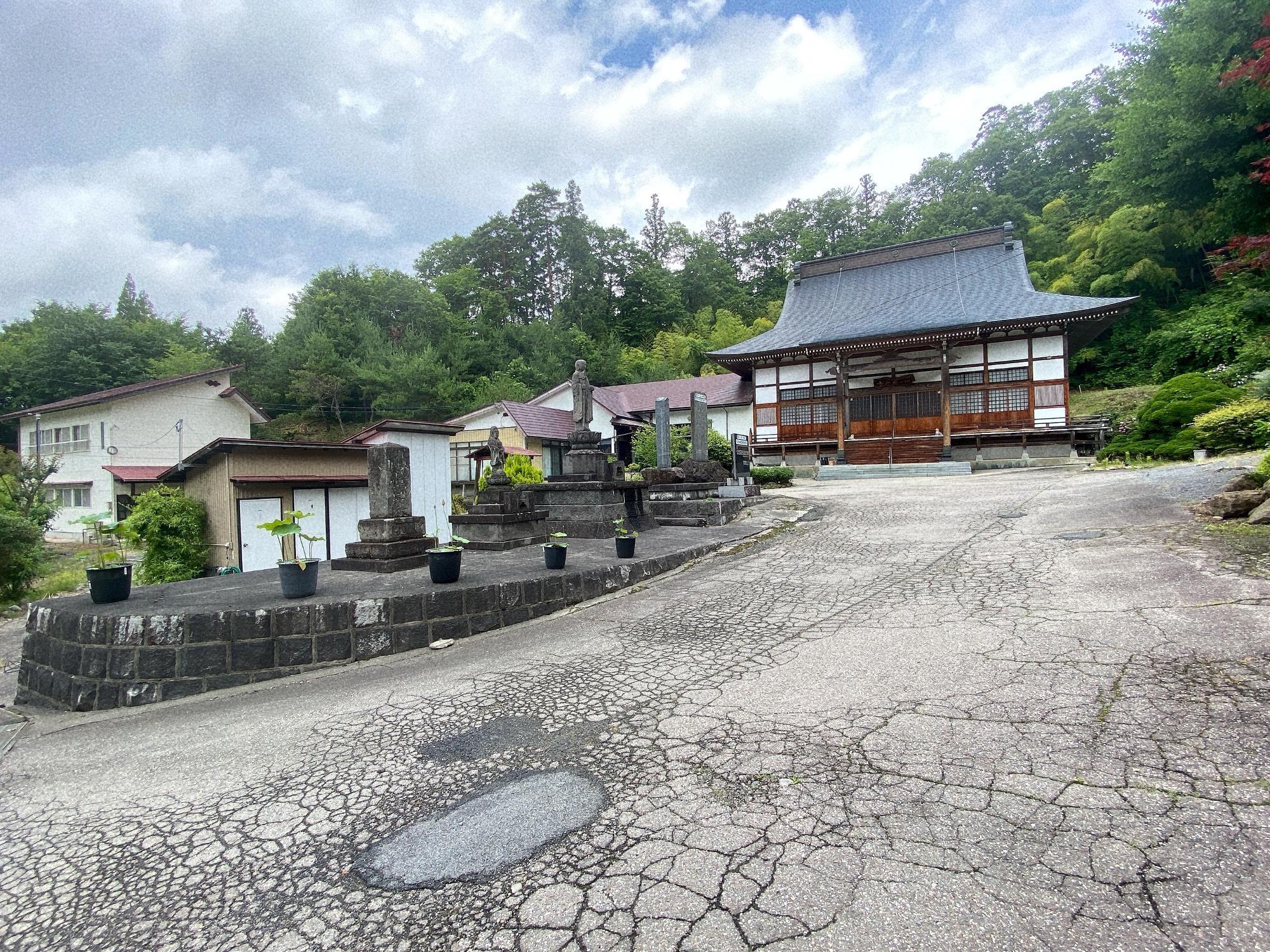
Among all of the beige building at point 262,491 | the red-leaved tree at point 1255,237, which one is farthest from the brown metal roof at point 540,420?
the red-leaved tree at point 1255,237

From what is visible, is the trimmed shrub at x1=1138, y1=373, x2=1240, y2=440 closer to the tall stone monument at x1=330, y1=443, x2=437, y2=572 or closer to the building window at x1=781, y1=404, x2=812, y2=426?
the building window at x1=781, y1=404, x2=812, y2=426

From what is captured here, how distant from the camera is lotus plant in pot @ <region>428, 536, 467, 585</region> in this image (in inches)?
213

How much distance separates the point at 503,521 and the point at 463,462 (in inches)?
675

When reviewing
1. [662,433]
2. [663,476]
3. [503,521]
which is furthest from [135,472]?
[663,476]

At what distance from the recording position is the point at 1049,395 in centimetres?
1973

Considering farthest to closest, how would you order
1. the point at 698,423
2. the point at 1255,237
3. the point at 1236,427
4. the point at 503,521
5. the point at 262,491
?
the point at 698,423, the point at 262,491, the point at 1236,427, the point at 503,521, the point at 1255,237

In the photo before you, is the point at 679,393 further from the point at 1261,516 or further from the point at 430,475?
the point at 1261,516

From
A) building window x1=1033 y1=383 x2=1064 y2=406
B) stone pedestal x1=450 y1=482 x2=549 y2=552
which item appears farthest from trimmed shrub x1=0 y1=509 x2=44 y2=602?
building window x1=1033 y1=383 x2=1064 y2=406

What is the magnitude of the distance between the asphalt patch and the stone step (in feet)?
56.6

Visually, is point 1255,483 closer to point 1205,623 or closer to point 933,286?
point 1205,623

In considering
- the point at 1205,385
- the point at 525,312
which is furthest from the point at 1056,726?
the point at 525,312

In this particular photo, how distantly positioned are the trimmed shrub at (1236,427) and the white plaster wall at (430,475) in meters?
17.0

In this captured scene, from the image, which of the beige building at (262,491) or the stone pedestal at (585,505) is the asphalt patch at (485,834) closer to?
the stone pedestal at (585,505)

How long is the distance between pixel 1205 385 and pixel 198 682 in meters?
19.9
